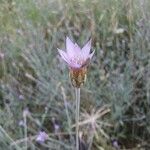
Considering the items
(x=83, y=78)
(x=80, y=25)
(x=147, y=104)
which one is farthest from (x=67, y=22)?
(x=83, y=78)

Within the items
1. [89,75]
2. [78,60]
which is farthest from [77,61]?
[89,75]

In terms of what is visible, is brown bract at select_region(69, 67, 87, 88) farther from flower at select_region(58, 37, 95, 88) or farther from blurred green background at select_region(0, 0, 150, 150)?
blurred green background at select_region(0, 0, 150, 150)

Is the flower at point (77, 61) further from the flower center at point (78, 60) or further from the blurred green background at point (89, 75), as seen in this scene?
the blurred green background at point (89, 75)

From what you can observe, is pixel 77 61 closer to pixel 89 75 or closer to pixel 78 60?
pixel 78 60

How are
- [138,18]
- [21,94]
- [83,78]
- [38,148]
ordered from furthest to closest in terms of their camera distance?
[138,18] < [21,94] < [38,148] < [83,78]

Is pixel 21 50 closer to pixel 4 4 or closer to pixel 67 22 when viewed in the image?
pixel 67 22

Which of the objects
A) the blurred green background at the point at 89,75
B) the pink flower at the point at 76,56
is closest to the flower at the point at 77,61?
the pink flower at the point at 76,56

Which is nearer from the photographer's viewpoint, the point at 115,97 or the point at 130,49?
the point at 115,97
